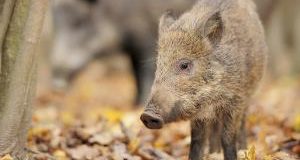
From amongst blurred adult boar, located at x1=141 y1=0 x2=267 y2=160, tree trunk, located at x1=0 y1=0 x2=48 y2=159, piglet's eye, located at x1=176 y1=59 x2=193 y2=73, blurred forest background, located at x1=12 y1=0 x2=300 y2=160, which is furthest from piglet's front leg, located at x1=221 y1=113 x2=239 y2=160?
tree trunk, located at x1=0 y1=0 x2=48 y2=159

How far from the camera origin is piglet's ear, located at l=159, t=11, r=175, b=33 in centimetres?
584

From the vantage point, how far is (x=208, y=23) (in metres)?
5.66

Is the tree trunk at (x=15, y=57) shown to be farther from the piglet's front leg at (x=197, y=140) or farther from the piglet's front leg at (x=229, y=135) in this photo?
the piglet's front leg at (x=229, y=135)

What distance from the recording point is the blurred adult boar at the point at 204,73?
5.32 metres

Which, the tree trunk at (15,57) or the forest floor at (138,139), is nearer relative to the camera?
the tree trunk at (15,57)

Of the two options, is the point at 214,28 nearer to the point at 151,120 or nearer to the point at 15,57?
the point at 151,120

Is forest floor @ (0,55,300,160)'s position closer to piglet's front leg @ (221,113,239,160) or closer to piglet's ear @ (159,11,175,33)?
piglet's front leg @ (221,113,239,160)

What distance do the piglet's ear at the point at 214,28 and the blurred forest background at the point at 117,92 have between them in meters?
0.49

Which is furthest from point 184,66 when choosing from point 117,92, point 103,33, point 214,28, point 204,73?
point 117,92

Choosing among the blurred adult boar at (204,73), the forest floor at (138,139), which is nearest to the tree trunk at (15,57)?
the forest floor at (138,139)

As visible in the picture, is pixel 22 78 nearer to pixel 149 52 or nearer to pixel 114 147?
pixel 114 147

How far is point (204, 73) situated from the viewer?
5.55 m

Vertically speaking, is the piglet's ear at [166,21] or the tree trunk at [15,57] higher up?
the piglet's ear at [166,21]

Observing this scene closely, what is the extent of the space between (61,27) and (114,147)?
24.6 ft
